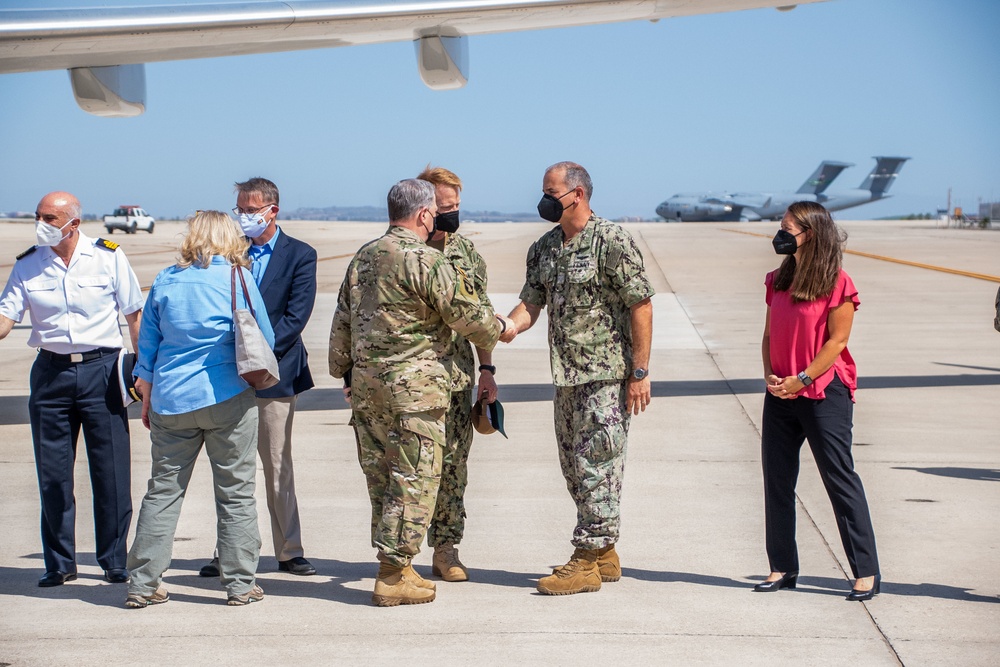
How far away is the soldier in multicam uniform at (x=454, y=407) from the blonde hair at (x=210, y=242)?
943 millimetres

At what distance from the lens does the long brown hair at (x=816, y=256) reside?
5.15 m

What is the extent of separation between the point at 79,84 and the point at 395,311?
6.27 m

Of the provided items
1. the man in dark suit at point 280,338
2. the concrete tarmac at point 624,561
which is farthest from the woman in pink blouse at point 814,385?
the man in dark suit at point 280,338

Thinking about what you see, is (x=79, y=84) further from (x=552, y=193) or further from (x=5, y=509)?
(x=552, y=193)

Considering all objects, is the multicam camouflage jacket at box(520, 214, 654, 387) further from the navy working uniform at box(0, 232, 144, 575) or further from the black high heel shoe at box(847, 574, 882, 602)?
the navy working uniform at box(0, 232, 144, 575)

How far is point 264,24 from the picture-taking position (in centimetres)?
891

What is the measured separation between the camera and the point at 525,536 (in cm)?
613

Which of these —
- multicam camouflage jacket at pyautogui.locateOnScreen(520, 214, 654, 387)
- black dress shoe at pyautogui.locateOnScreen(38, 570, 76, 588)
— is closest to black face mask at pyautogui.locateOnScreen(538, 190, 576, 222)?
multicam camouflage jacket at pyautogui.locateOnScreen(520, 214, 654, 387)

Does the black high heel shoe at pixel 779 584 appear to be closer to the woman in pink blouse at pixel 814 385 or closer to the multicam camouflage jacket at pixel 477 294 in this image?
the woman in pink blouse at pixel 814 385

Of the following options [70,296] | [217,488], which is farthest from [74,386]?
[217,488]

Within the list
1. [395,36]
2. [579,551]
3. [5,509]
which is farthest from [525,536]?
[395,36]

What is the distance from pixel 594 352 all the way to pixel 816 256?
112cm

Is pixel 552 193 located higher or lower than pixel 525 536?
higher

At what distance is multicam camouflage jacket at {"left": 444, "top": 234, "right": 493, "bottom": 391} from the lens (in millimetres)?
5297
